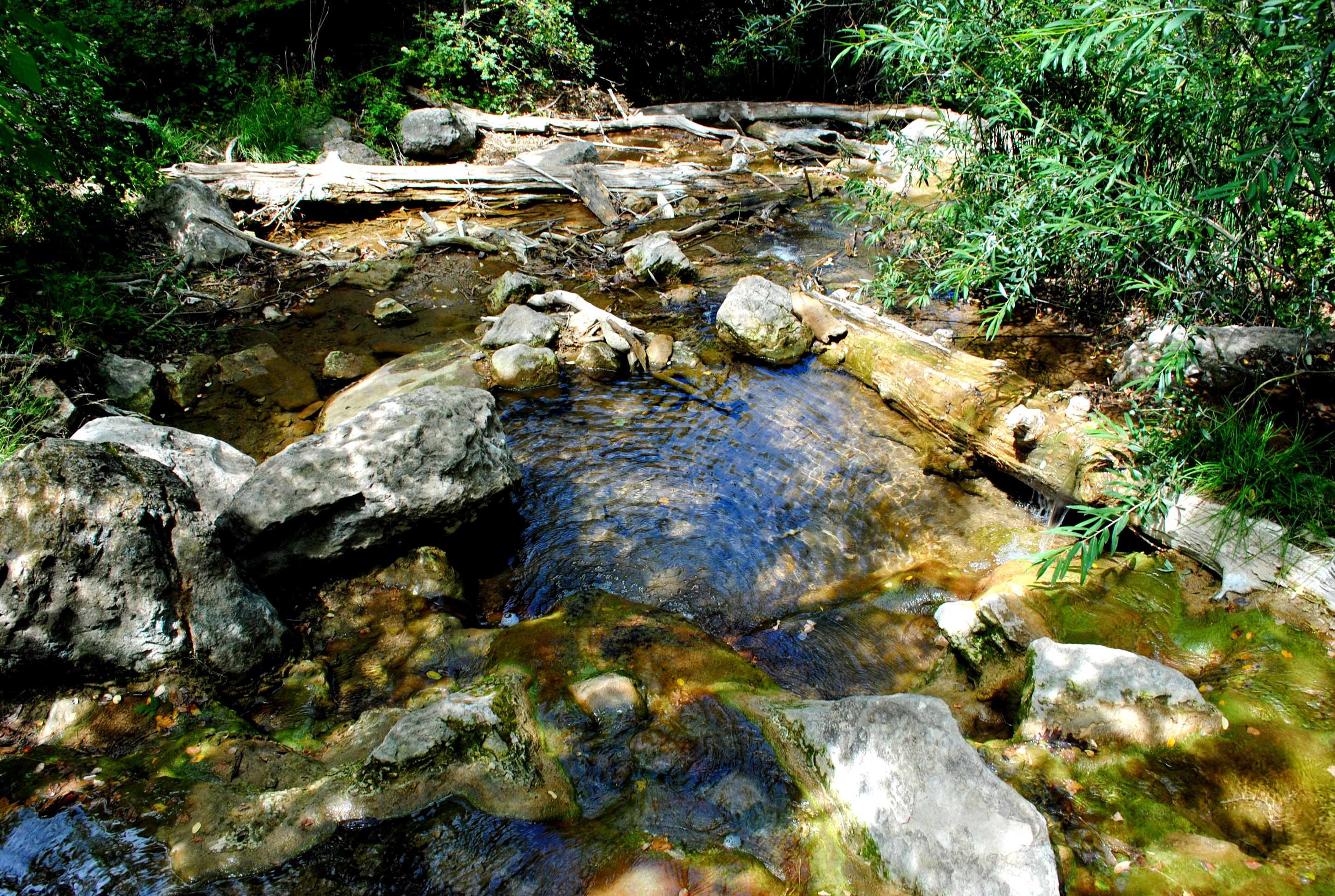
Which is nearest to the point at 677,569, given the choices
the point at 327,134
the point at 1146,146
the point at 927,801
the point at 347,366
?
the point at 927,801

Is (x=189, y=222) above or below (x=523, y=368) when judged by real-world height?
above

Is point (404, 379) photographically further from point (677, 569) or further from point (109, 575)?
point (109, 575)

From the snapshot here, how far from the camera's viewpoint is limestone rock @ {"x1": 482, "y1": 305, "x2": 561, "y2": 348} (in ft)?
21.1

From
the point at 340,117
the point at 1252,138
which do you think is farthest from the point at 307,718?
the point at 340,117

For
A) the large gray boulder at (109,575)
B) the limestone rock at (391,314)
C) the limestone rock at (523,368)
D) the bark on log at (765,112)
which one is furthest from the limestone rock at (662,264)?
the bark on log at (765,112)

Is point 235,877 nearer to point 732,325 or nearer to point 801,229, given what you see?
point 732,325

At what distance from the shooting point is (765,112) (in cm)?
1413

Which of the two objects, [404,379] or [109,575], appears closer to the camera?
[109,575]

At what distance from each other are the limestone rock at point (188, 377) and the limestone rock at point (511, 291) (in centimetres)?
268

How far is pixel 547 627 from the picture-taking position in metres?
3.28

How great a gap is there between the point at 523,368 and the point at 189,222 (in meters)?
4.60

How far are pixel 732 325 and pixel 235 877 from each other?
541 centimetres

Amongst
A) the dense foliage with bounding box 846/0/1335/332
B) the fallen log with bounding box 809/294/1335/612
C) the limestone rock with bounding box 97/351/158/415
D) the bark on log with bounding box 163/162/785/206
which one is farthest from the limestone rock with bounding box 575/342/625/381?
the bark on log with bounding box 163/162/785/206

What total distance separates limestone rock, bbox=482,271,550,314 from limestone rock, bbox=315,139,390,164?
4.37 m
